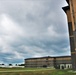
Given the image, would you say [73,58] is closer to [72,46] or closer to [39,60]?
[72,46]

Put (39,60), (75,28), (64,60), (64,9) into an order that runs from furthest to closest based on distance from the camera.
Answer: (39,60), (64,60), (64,9), (75,28)

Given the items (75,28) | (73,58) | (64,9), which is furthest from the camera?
(64,9)

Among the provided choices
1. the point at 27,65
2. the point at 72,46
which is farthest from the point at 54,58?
the point at 72,46

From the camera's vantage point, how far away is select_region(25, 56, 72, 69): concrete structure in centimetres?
8584

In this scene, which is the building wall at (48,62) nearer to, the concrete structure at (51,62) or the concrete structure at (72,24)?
the concrete structure at (51,62)

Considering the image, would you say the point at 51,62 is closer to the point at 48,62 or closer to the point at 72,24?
the point at 48,62

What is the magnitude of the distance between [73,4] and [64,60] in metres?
52.4

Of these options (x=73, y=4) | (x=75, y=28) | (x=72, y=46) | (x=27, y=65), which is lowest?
(x=27, y=65)

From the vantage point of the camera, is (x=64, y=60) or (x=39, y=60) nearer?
(x=64, y=60)

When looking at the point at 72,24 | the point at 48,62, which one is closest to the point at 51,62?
the point at 48,62

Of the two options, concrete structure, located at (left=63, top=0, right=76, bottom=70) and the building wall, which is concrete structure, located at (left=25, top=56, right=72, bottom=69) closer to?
the building wall

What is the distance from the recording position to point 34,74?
30688mm

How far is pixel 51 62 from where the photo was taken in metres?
91.4

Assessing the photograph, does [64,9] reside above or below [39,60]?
above
